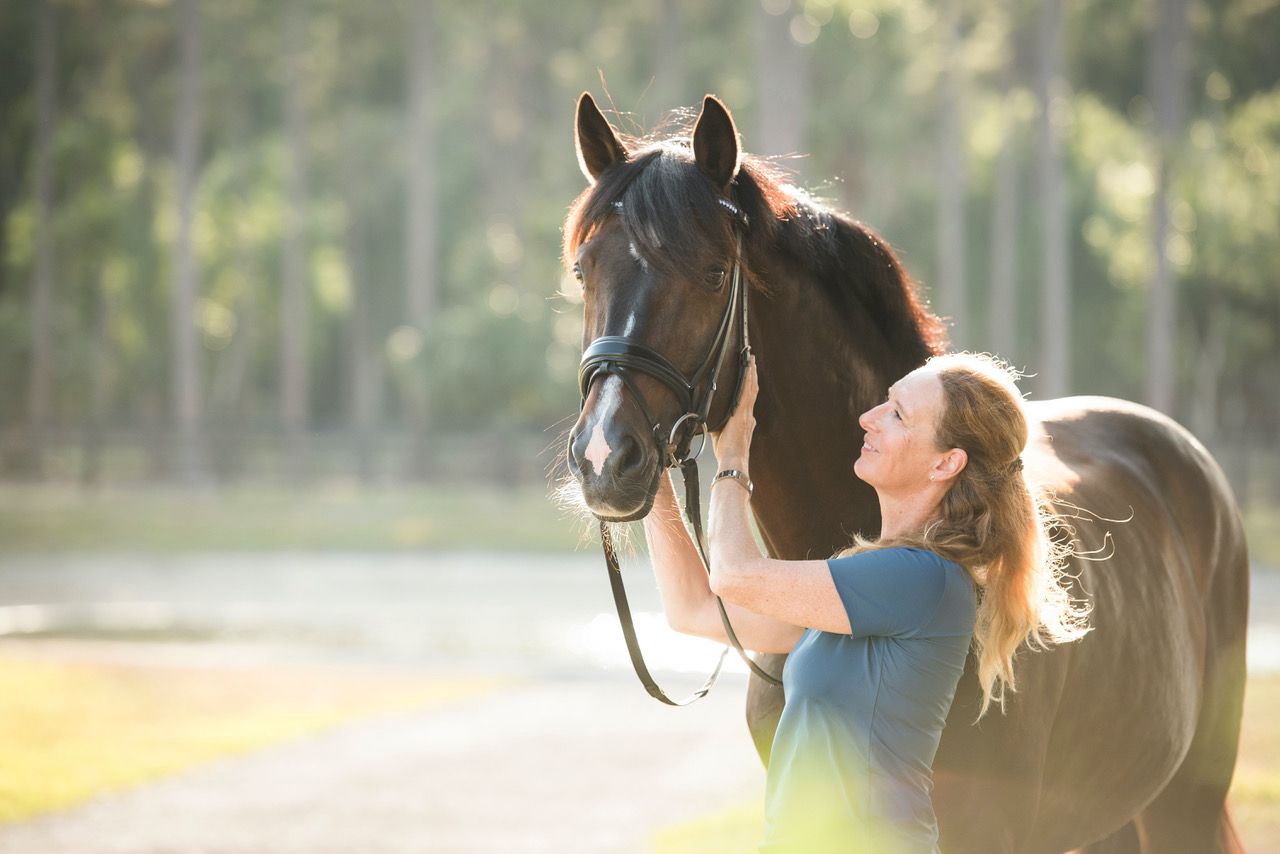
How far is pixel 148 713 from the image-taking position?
8203mm

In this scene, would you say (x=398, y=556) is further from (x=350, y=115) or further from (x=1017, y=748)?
(x=350, y=115)

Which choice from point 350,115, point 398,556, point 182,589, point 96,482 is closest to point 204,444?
point 96,482

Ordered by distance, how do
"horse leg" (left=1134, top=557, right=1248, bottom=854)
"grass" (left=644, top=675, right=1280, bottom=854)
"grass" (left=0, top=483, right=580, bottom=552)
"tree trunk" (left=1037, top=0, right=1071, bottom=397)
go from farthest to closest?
"tree trunk" (left=1037, top=0, right=1071, bottom=397)
"grass" (left=0, top=483, right=580, bottom=552)
"grass" (left=644, top=675, right=1280, bottom=854)
"horse leg" (left=1134, top=557, right=1248, bottom=854)

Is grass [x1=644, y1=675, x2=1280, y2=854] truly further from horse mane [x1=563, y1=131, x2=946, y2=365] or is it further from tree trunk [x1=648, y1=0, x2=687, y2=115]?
tree trunk [x1=648, y1=0, x2=687, y2=115]

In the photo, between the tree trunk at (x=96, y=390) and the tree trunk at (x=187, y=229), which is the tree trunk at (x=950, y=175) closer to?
the tree trunk at (x=187, y=229)

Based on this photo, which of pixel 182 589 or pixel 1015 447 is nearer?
pixel 1015 447

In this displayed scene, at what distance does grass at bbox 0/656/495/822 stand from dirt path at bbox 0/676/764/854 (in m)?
0.33

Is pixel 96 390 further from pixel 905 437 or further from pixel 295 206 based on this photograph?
pixel 905 437

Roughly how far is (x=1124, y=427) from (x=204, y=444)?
2572 centimetres

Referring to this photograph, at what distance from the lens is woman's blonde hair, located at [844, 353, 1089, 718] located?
6.24 feet

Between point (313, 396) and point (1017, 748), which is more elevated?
point (1017, 748)

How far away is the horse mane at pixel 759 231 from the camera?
6.95 feet

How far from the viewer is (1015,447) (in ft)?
6.34

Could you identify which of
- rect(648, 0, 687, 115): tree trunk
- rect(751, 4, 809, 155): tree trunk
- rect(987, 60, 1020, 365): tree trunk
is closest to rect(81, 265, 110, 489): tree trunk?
rect(648, 0, 687, 115): tree trunk
